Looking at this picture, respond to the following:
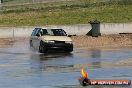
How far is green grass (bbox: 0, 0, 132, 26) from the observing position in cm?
5134

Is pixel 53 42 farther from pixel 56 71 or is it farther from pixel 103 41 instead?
pixel 56 71

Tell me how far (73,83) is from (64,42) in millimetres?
15100

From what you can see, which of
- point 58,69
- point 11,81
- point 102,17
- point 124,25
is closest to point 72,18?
point 102,17

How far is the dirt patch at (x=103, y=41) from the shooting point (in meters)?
39.7

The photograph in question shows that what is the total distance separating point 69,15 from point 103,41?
13699 millimetres

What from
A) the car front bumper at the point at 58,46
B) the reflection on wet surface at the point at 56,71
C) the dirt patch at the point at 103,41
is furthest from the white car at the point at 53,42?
the dirt patch at the point at 103,41

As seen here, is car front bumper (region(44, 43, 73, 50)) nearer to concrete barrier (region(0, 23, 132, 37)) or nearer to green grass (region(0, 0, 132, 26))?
concrete barrier (region(0, 23, 132, 37))

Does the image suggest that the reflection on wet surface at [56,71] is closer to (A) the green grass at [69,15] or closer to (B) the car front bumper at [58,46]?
(B) the car front bumper at [58,46]

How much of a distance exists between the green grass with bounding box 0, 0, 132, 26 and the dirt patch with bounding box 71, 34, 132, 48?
22.3 feet

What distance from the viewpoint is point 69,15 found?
179 ft

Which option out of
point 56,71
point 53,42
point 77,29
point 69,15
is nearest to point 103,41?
point 77,29

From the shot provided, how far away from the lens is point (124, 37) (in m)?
42.4

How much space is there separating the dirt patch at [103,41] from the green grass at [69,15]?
6801 millimetres

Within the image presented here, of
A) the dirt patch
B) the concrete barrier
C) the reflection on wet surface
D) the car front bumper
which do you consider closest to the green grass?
the concrete barrier
